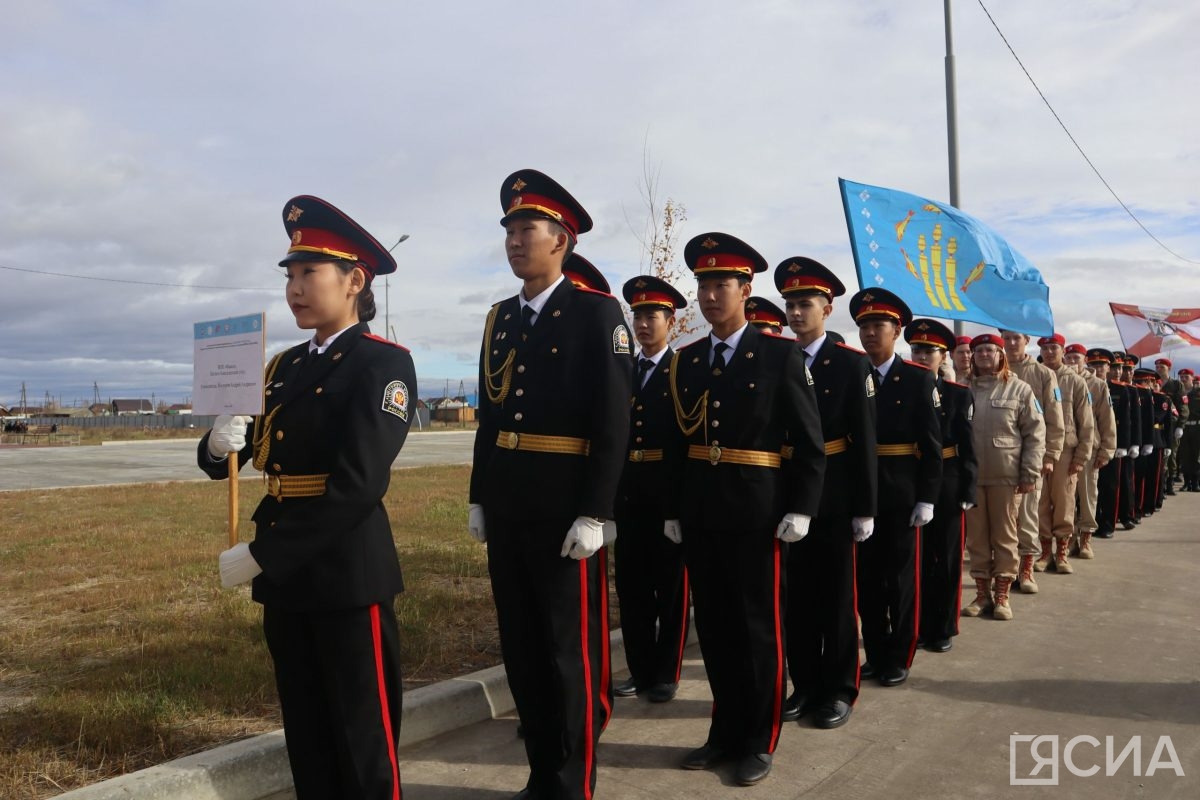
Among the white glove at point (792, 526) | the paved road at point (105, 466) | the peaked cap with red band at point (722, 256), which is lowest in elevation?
the paved road at point (105, 466)

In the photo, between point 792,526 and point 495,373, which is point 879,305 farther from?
point 495,373

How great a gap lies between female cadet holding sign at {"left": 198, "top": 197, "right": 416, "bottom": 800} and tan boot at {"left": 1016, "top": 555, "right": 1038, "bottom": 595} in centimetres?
603

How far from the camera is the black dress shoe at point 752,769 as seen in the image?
3434 mm

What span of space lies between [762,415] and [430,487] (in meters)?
10.7

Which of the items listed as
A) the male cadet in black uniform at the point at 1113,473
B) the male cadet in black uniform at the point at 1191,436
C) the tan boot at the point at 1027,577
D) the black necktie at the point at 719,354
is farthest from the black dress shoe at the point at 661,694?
the male cadet in black uniform at the point at 1191,436

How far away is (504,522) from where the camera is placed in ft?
10.1

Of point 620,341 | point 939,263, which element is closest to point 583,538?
point 620,341

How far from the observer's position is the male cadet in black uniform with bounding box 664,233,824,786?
11.7 feet

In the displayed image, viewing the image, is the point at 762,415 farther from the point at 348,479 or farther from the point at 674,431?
the point at 348,479

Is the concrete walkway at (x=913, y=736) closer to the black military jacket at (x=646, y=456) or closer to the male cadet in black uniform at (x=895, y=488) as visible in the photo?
the male cadet in black uniform at (x=895, y=488)

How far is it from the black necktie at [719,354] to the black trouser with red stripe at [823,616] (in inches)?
43.1

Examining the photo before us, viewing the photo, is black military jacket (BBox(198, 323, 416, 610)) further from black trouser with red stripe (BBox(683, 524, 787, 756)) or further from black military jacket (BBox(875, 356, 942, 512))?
black military jacket (BBox(875, 356, 942, 512))

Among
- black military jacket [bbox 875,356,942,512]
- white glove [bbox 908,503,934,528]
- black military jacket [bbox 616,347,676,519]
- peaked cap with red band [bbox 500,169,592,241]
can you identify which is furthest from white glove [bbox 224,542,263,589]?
white glove [bbox 908,503,934,528]

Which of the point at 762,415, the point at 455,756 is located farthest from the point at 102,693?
the point at 762,415
